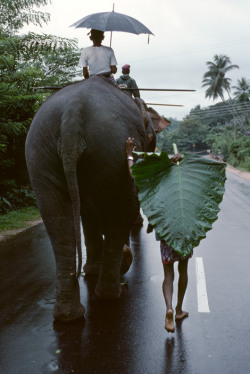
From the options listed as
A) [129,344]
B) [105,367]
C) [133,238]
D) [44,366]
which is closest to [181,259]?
[129,344]

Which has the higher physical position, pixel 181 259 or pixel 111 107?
pixel 111 107

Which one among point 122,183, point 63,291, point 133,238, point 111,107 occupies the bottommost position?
point 133,238

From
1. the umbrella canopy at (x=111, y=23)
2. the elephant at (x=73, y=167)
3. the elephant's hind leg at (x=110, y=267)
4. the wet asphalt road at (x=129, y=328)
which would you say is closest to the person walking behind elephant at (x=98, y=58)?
the umbrella canopy at (x=111, y=23)

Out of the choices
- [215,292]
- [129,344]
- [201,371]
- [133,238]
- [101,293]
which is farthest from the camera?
[133,238]

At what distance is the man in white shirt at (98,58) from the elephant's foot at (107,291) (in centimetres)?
226

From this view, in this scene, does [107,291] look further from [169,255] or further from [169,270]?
[169,255]

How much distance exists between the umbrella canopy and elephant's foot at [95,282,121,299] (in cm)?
270

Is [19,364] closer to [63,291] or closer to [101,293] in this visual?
[63,291]

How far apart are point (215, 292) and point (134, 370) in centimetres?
213

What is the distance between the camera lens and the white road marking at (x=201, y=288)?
16.0 feet

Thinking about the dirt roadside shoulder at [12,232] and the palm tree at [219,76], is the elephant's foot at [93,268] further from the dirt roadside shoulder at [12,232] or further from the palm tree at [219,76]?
the palm tree at [219,76]

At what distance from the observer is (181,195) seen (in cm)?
378

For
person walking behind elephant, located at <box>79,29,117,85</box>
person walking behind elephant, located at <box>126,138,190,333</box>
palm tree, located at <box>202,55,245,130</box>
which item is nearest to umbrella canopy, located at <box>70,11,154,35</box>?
person walking behind elephant, located at <box>79,29,117,85</box>

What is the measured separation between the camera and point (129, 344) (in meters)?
3.96
